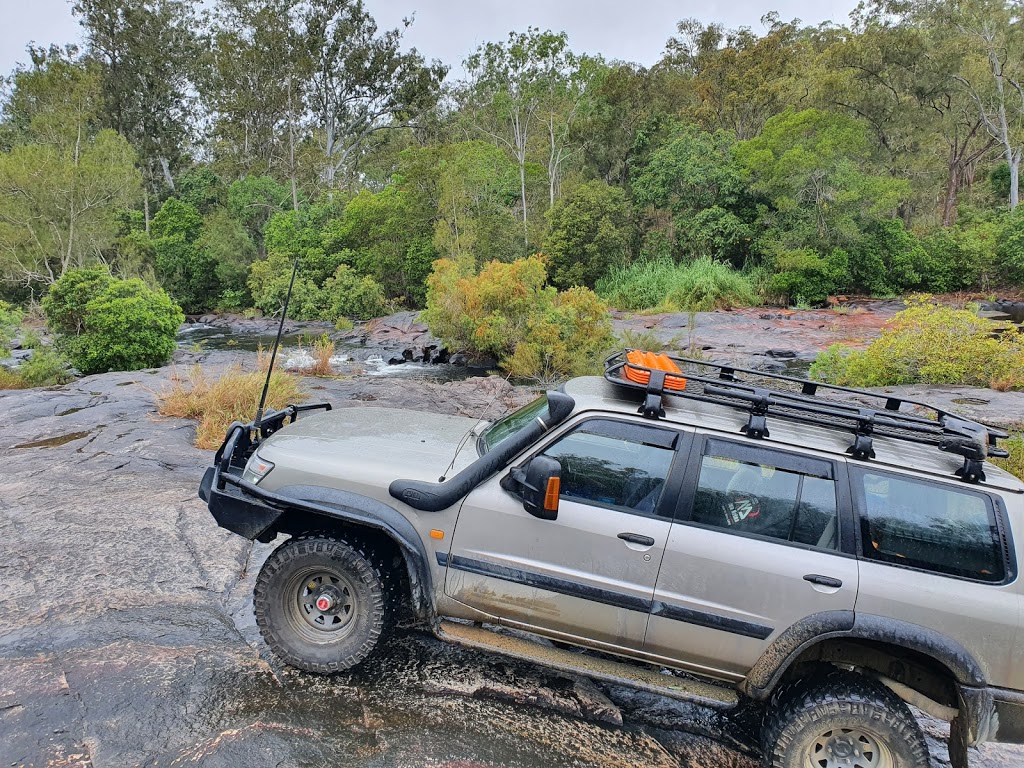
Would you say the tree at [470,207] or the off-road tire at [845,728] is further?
the tree at [470,207]

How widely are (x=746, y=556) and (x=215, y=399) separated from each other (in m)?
7.91

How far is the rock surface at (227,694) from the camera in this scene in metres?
2.89

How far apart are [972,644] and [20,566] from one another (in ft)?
19.0

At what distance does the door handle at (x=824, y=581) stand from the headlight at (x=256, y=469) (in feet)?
9.14

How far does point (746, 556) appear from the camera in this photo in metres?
2.92

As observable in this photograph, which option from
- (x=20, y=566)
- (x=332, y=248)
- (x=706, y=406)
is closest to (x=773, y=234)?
(x=332, y=248)

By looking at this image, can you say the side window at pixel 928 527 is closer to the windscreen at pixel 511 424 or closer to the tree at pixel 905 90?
the windscreen at pixel 511 424

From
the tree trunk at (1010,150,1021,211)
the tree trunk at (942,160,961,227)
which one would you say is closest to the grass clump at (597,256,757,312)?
the tree trunk at (942,160,961,227)

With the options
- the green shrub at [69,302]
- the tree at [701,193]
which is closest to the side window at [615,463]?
the green shrub at [69,302]

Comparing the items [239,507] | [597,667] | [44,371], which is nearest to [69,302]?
[44,371]

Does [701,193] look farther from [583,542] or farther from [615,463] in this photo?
[583,542]

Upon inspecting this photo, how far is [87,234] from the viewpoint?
2898 cm

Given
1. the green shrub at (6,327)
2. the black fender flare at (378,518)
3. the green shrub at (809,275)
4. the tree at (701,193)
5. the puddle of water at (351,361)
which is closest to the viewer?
the black fender flare at (378,518)

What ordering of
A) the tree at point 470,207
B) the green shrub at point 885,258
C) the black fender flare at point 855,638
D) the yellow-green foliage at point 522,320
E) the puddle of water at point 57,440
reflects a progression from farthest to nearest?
the tree at point 470,207 → the green shrub at point 885,258 → the yellow-green foliage at point 522,320 → the puddle of water at point 57,440 → the black fender flare at point 855,638
